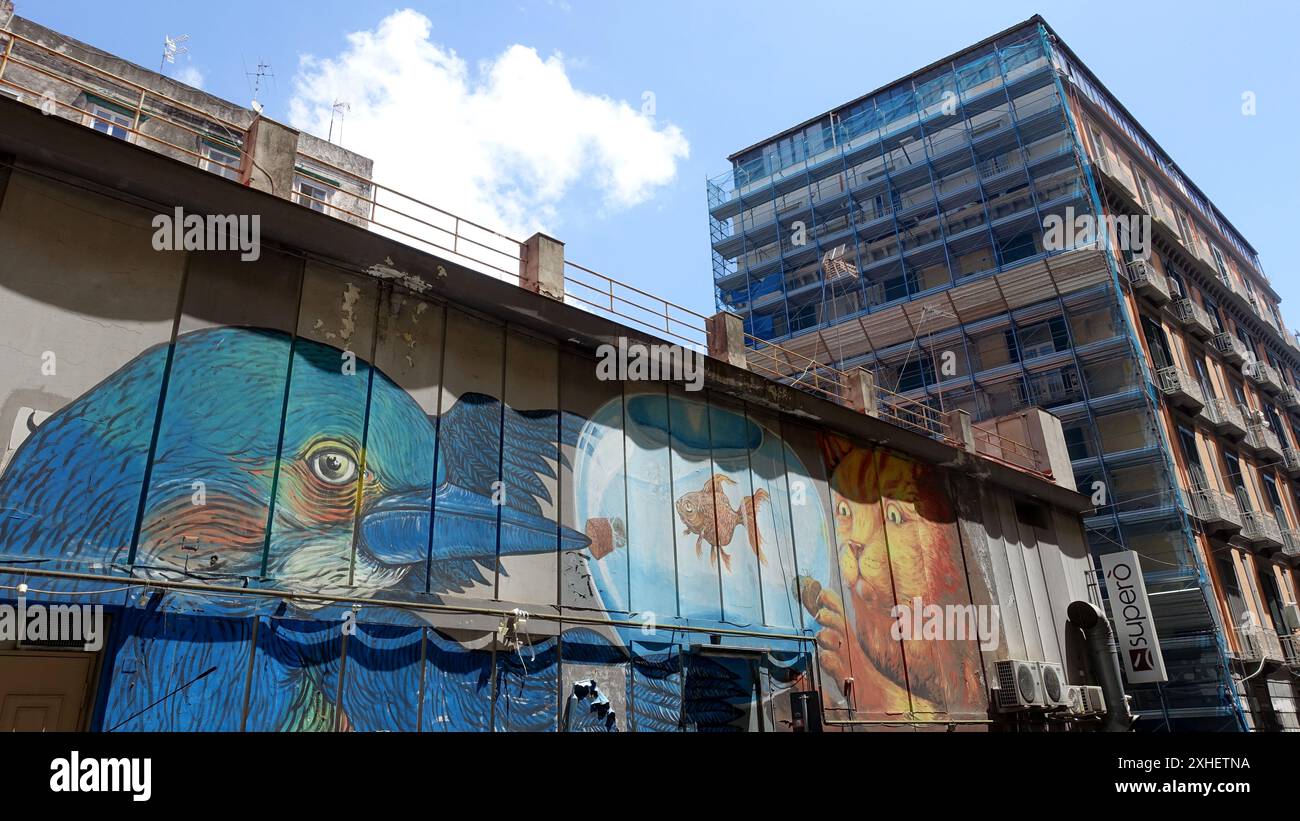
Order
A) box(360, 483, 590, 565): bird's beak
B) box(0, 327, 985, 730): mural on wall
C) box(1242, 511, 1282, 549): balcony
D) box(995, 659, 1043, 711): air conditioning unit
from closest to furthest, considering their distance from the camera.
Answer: box(0, 327, 985, 730): mural on wall
box(360, 483, 590, 565): bird's beak
box(995, 659, 1043, 711): air conditioning unit
box(1242, 511, 1282, 549): balcony

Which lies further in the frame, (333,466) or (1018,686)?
(1018,686)

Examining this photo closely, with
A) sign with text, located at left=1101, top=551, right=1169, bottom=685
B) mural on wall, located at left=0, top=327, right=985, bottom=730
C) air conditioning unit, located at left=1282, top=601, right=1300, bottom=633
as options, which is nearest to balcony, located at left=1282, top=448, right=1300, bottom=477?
air conditioning unit, located at left=1282, top=601, right=1300, bottom=633

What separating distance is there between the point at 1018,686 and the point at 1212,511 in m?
17.5

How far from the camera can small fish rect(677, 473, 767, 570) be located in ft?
46.0

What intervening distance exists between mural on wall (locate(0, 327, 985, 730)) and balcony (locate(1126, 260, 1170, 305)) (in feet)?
81.2

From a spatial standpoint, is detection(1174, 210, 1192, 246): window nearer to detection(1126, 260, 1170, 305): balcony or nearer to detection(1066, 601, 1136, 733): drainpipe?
detection(1126, 260, 1170, 305): balcony

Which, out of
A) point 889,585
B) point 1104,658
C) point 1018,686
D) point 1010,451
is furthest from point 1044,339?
point 889,585

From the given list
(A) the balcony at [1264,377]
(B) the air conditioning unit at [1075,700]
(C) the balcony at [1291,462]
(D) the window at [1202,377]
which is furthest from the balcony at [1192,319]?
(B) the air conditioning unit at [1075,700]

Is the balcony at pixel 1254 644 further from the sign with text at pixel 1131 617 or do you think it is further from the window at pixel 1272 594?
the sign with text at pixel 1131 617

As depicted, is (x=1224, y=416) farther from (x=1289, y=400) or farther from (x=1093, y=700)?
(x=1093, y=700)

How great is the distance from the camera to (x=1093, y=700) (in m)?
19.5

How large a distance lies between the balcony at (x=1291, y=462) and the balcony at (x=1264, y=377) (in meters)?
3.82
